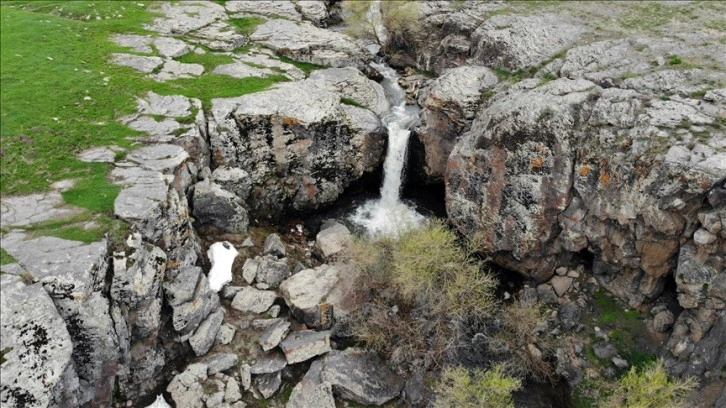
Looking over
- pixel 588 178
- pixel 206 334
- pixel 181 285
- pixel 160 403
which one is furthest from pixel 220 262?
pixel 588 178

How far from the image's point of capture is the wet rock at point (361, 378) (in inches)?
646

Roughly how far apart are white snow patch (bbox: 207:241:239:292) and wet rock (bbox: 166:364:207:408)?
2916 mm

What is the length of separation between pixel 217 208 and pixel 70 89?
27.5 feet

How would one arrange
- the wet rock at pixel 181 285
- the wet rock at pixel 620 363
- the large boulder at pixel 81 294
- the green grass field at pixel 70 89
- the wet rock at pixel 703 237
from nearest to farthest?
the large boulder at pixel 81 294 → the wet rock at pixel 703 237 → the wet rock at pixel 181 285 → the wet rock at pixel 620 363 → the green grass field at pixel 70 89

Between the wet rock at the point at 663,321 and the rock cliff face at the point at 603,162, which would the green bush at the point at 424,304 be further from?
the wet rock at the point at 663,321

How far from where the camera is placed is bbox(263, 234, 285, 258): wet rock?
2003 cm

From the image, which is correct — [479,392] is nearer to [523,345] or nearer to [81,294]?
[523,345]

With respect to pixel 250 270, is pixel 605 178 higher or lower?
higher

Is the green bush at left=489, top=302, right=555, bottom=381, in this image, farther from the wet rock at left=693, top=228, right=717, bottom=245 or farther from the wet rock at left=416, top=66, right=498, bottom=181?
the wet rock at left=416, top=66, right=498, bottom=181

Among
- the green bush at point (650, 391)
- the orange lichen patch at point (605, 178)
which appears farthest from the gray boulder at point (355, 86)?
the green bush at point (650, 391)

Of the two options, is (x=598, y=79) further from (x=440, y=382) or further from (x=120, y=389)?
(x=120, y=389)

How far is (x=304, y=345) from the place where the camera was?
1702cm

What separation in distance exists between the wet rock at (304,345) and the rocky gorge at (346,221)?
0.05 m

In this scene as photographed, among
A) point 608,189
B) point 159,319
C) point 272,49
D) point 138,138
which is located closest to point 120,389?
point 159,319
